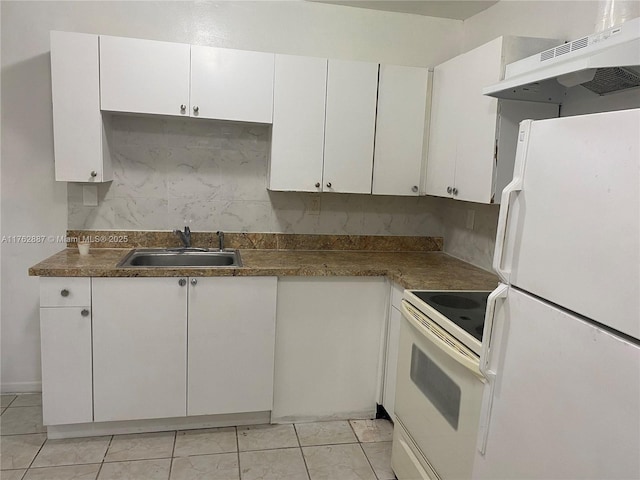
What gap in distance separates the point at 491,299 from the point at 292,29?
2147mm

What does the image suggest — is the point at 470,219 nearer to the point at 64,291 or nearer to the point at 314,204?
the point at 314,204

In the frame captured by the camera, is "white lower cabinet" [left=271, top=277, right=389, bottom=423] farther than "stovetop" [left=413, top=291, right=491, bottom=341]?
Yes

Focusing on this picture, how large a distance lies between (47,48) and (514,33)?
8.44 feet

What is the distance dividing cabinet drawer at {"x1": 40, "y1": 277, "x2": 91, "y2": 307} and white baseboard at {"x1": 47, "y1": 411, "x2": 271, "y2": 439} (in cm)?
67

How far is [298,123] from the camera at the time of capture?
262 cm

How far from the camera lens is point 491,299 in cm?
138

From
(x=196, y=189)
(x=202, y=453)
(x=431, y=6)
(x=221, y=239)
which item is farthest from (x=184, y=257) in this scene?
(x=431, y=6)

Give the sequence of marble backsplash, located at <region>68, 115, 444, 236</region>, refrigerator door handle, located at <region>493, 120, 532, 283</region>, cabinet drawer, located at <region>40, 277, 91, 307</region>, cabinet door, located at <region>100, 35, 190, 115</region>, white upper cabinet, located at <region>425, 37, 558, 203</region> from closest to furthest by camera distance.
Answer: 1. refrigerator door handle, located at <region>493, 120, 532, 283</region>
2. white upper cabinet, located at <region>425, 37, 558, 203</region>
3. cabinet drawer, located at <region>40, 277, 91, 307</region>
4. cabinet door, located at <region>100, 35, 190, 115</region>
5. marble backsplash, located at <region>68, 115, 444, 236</region>

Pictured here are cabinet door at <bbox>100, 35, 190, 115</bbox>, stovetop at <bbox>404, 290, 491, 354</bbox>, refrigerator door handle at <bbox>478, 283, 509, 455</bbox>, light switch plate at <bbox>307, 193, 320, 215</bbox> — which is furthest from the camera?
light switch plate at <bbox>307, 193, 320, 215</bbox>

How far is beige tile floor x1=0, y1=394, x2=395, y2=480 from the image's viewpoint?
2.18 metres

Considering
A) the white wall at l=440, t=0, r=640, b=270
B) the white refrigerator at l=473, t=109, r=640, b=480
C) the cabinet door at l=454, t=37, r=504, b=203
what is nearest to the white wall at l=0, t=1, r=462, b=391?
the white wall at l=440, t=0, r=640, b=270

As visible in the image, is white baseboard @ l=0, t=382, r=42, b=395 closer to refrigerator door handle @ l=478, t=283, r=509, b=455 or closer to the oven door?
the oven door

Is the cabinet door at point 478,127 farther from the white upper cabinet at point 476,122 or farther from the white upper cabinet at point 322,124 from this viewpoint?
the white upper cabinet at point 322,124

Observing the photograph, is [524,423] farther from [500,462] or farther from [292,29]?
[292,29]
